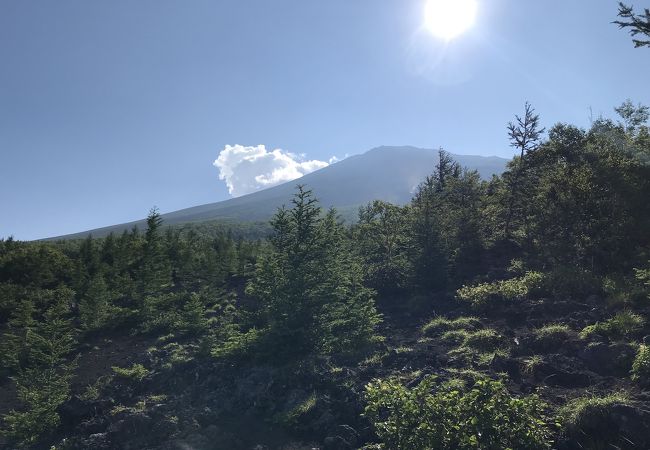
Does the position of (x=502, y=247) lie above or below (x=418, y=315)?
above

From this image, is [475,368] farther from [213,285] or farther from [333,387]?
[213,285]

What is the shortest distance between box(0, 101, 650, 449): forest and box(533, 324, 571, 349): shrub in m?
0.05

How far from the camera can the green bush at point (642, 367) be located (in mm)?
8203

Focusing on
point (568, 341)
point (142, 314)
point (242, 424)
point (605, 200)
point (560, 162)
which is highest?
point (560, 162)

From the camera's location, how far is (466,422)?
6.26m

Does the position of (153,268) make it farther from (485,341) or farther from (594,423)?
(594,423)

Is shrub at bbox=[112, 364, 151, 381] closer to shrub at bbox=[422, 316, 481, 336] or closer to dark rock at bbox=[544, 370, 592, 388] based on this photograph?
shrub at bbox=[422, 316, 481, 336]

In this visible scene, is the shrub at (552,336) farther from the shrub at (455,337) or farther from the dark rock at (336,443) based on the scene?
the dark rock at (336,443)

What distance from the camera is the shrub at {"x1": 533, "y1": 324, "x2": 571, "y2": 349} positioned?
1066 cm

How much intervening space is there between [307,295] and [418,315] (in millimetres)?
5060

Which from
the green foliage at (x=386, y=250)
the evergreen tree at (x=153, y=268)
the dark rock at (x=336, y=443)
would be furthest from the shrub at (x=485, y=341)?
the evergreen tree at (x=153, y=268)

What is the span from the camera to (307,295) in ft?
41.1

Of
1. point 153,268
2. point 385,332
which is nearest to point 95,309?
point 153,268

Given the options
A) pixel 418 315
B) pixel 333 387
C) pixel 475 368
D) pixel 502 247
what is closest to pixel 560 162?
pixel 502 247
